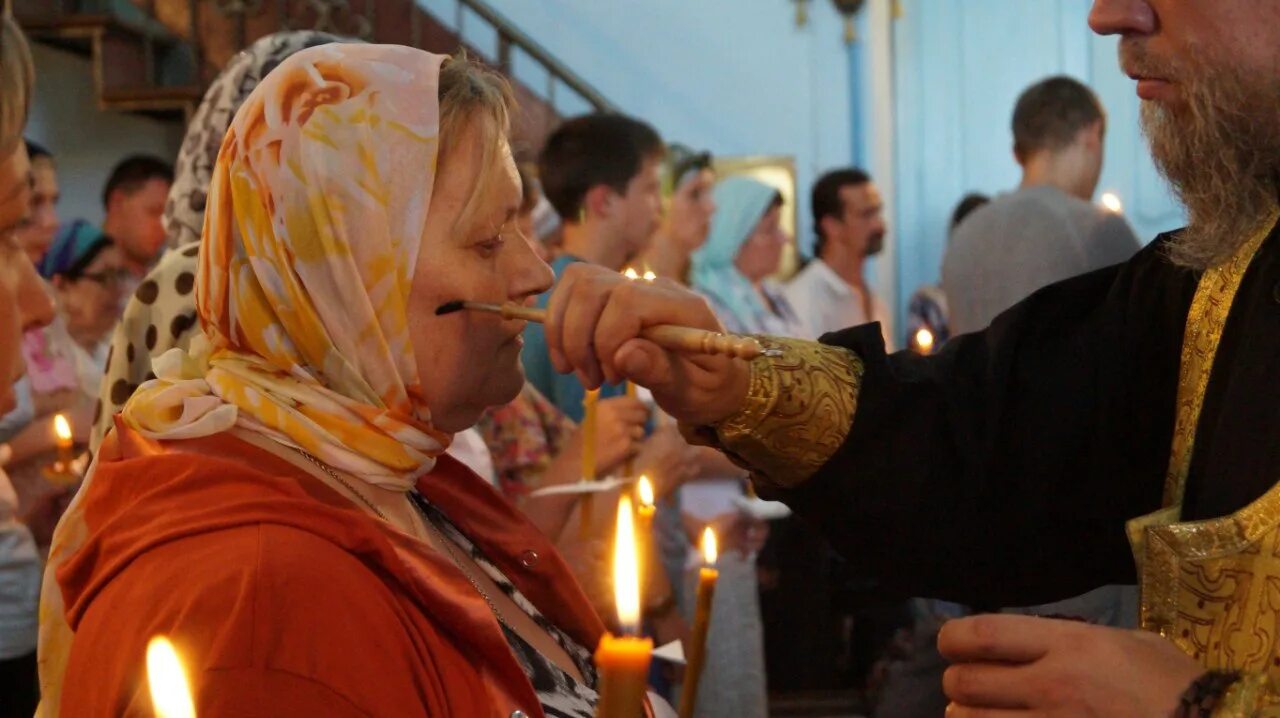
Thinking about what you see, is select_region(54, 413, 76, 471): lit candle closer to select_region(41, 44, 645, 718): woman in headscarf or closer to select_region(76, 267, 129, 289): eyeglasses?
select_region(41, 44, 645, 718): woman in headscarf

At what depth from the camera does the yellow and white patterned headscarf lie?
182 centimetres

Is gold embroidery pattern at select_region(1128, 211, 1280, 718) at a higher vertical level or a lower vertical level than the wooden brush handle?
lower

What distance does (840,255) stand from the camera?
734cm

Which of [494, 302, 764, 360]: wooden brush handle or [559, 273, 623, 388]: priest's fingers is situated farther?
[559, 273, 623, 388]: priest's fingers

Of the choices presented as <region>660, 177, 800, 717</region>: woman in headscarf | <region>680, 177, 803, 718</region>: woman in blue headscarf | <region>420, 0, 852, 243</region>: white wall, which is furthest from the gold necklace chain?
<region>420, 0, 852, 243</region>: white wall

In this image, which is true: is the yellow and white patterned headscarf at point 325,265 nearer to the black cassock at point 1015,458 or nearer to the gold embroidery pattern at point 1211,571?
the black cassock at point 1015,458

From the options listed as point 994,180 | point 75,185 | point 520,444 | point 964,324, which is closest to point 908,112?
point 994,180

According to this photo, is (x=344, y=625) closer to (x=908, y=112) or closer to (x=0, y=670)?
(x=0, y=670)

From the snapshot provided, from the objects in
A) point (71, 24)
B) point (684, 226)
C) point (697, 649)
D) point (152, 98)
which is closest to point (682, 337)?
point (697, 649)

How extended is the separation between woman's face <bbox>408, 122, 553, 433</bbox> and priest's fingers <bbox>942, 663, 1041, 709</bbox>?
0.77 meters

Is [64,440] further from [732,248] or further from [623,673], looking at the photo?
[732,248]

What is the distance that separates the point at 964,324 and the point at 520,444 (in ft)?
4.69

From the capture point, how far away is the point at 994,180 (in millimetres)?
10305

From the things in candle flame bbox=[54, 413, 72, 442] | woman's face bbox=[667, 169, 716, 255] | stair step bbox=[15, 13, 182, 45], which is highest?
stair step bbox=[15, 13, 182, 45]
